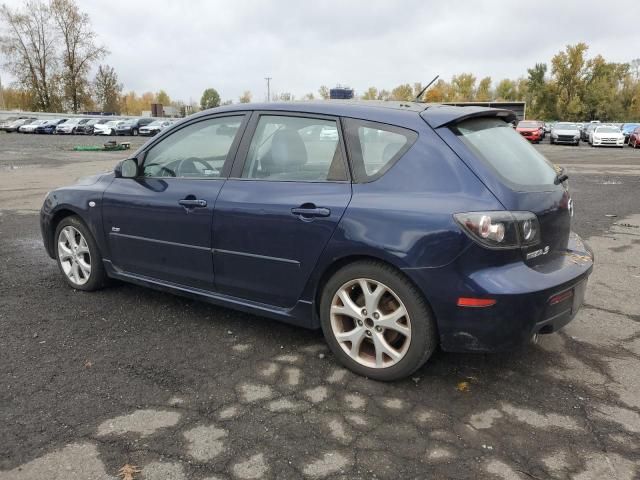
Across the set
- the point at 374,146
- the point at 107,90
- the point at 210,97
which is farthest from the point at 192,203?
the point at 210,97

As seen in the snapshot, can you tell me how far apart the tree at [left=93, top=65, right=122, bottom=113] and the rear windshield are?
83.4 metres

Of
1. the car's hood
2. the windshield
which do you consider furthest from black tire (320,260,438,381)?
the windshield

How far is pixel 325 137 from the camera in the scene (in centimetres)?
345

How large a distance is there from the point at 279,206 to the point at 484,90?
95865mm

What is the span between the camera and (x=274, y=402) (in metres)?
3.05

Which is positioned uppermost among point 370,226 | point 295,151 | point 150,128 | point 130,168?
point 150,128

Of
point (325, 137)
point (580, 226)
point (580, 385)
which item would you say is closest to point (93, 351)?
point (325, 137)

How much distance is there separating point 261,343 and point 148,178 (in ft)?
5.08

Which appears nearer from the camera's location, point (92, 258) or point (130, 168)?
point (130, 168)

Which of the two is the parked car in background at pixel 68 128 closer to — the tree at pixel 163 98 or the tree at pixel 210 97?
the tree at pixel 210 97

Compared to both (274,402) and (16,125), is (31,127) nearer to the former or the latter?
(16,125)

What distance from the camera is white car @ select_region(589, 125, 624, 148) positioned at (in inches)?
1328

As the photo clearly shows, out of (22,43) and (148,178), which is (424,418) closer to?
(148,178)

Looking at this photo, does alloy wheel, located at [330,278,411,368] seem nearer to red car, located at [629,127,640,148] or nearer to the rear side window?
the rear side window
